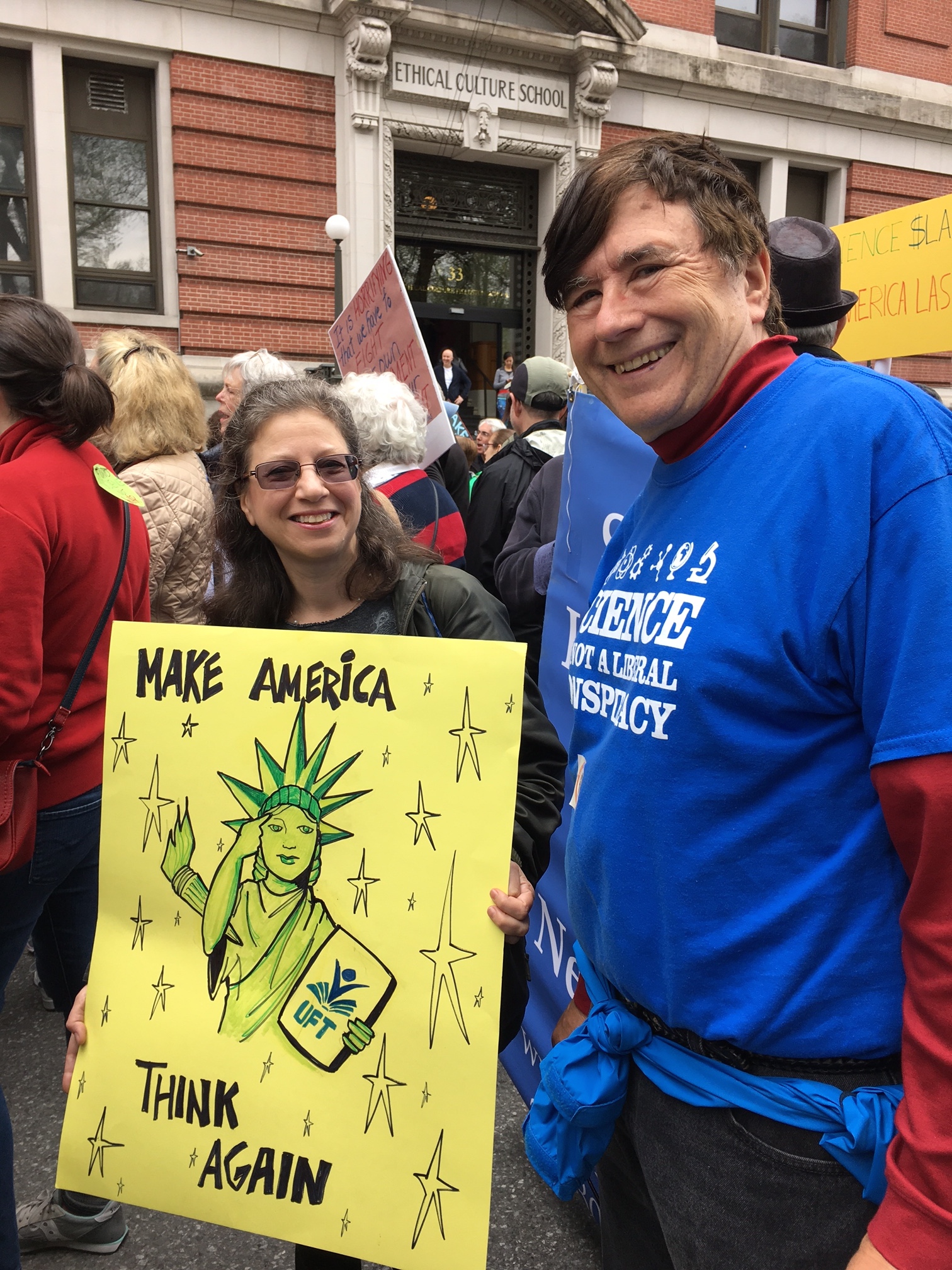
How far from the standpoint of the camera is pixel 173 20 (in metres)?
9.82

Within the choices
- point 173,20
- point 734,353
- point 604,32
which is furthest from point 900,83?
point 734,353

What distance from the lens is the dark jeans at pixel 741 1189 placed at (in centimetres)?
98

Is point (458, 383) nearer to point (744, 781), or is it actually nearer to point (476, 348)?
point (476, 348)

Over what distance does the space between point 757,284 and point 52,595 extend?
58.5 inches

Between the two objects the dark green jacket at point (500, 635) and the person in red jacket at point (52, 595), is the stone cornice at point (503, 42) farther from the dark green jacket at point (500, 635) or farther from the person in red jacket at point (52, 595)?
the dark green jacket at point (500, 635)

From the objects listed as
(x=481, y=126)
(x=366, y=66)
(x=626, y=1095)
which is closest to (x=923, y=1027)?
(x=626, y=1095)

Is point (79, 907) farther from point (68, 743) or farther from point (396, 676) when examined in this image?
point (396, 676)

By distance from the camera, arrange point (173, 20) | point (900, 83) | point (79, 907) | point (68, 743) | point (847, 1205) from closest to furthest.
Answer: point (847, 1205) < point (68, 743) < point (79, 907) < point (173, 20) < point (900, 83)

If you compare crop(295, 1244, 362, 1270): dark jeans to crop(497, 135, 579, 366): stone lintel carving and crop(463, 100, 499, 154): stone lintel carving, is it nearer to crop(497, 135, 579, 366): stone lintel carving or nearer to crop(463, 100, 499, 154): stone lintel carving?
crop(497, 135, 579, 366): stone lintel carving

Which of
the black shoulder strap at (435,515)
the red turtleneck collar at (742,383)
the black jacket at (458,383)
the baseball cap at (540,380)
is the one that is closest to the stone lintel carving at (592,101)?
the black jacket at (458,383)

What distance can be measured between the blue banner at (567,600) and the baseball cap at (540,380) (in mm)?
1762

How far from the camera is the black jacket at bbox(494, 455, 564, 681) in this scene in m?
3.47

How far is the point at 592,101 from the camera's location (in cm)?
1168

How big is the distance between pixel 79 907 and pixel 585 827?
60.5 inches
